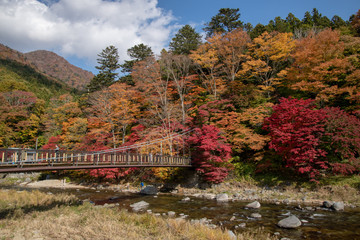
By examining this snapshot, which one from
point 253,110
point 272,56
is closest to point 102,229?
point 253,110

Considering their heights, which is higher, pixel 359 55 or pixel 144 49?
pixel 144 49

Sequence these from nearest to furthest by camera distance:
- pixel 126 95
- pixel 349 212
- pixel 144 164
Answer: pixel 349 212
pixel 144 164
pixel 126 95

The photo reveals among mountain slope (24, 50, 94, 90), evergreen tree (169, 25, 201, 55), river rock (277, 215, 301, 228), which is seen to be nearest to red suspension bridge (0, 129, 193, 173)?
river rock (277, 215, 301, 228)

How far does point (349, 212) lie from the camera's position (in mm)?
7734

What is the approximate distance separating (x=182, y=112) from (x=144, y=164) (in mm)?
8111

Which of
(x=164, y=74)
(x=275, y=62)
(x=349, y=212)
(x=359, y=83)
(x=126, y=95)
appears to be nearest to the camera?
(x=349, y=212)

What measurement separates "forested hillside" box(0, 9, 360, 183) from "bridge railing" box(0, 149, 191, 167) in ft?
8.28

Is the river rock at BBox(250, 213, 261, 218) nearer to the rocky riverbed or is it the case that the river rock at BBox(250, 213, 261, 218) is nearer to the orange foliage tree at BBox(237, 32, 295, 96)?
the rocky riverbed

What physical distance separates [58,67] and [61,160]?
121 m

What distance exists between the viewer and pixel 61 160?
8336mm

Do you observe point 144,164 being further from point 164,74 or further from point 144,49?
point 144,49

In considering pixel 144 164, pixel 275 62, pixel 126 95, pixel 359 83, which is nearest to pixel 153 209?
pixel 144 164

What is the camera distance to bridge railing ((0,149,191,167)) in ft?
22.2

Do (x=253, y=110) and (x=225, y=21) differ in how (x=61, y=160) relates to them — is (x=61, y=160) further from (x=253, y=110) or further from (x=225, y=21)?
(x=225, y=21)
